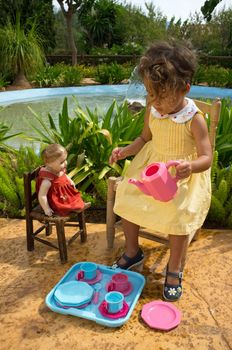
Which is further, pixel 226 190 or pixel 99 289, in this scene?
pixel 226 190

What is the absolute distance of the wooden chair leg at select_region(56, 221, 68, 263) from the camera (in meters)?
2.23

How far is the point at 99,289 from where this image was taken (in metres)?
2.03

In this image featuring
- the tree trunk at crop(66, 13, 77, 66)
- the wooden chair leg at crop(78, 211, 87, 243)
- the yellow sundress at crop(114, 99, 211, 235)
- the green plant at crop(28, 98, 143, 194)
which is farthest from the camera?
the tree trunk at crop(66, 13, 77, 66)

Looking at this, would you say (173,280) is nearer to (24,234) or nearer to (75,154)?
(24,234)

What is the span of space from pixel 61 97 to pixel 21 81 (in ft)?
6.33

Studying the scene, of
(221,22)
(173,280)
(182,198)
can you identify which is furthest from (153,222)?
(221,22)

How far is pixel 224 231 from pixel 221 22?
69.6 ft

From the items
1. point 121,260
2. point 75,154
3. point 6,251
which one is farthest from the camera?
point 75,154

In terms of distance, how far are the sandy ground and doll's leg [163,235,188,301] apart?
0.05m

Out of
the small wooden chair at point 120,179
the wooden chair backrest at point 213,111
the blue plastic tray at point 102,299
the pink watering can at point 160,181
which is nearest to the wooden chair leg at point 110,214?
the small wooden chair at point 120,179

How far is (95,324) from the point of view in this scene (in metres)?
1.83

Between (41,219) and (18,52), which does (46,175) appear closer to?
(41,219)

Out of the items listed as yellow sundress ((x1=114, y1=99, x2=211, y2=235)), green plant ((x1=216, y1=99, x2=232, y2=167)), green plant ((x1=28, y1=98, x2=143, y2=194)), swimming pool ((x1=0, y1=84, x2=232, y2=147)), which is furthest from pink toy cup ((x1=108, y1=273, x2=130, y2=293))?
swimming pool ((x1=0, y1=84, x2=232, y2=147))

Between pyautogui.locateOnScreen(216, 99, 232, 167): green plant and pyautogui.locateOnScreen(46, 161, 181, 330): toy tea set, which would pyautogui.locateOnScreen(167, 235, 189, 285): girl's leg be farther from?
pyautogui.locateOnScreen(216, 99, 232, 167): green plant
